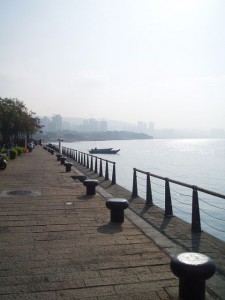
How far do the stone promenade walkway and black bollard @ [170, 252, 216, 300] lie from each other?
255 millimetres

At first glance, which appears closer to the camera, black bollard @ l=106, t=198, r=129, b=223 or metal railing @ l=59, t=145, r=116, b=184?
black bollard @ l=106, t=198, r=129, b=223

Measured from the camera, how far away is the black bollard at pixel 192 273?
393 centimetres

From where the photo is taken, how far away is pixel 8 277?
4.79 meters

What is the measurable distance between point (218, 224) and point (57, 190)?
31.3 feet

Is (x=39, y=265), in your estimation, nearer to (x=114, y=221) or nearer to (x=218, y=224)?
(x=114, y=221)

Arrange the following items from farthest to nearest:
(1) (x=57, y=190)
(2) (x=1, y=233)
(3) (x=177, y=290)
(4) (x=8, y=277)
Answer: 1. (1) (x=57, y=190)
2. (2) (x=1, y=233)
3. (4) (x=8, y=277)
4. (3) (x=177, y=290)

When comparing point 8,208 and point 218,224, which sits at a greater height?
point 8,208

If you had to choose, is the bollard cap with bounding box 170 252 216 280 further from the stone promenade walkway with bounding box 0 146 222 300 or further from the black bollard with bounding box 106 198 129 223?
the black bollard with bounding box 106 198 129 223

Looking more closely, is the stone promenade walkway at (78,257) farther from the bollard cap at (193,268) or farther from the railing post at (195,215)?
the railing post at (195,215)

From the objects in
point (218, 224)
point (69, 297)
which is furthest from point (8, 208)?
point (218, 224)

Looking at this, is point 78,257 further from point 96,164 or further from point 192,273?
point 96,164

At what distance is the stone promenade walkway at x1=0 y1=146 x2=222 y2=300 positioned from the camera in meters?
4.41

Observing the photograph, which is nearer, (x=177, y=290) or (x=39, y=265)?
(x=177, y=290)

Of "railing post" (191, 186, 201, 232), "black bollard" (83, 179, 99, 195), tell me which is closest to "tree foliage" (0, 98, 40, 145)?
"black bollard" (83, 179, 99, 195)
